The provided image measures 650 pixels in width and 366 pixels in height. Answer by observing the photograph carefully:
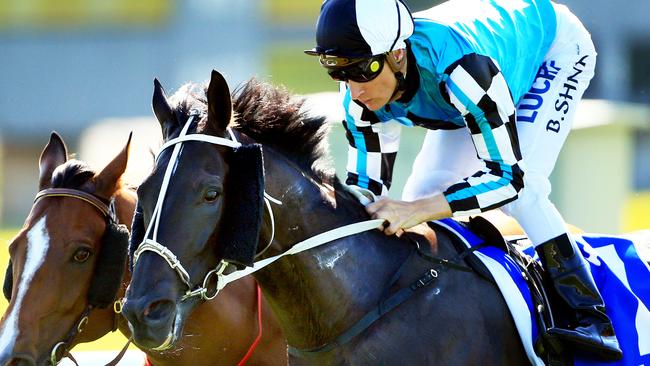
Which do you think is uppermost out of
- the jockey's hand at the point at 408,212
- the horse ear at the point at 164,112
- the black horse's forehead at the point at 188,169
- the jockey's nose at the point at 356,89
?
the jockey's nose at the point at 356,89

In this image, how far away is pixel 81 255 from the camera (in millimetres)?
4238

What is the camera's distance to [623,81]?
2280 centimetres

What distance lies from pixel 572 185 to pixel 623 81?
1401cm

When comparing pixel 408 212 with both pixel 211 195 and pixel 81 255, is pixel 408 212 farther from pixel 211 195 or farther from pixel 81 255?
pixel 81 255

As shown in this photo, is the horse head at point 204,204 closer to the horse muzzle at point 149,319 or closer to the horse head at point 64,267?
the horse muzzle at point 149,319

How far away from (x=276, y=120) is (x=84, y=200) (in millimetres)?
1063

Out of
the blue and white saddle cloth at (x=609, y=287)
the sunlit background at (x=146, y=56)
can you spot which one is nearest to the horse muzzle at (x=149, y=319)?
the blue and white saddle cloth at (x=609, y=287)

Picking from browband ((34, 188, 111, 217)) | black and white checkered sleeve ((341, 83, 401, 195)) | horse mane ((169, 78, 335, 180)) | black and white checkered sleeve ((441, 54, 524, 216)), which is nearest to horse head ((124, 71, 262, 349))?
horse mane ((169, 78, 335, 180))

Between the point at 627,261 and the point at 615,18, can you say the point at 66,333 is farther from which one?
the point at 615,18

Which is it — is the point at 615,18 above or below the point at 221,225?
below

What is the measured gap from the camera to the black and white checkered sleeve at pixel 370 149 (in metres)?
4.27

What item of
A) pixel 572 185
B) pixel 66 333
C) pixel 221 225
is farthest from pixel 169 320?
pixel 572 185

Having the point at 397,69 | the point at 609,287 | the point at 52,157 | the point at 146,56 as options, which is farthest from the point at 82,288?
the point at 146,56

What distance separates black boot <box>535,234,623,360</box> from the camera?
3875 millimetres
